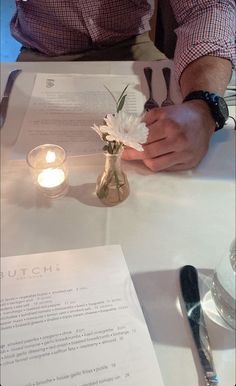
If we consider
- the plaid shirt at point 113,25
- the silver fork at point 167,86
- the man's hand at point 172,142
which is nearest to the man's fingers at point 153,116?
the man's hand at point 172,142

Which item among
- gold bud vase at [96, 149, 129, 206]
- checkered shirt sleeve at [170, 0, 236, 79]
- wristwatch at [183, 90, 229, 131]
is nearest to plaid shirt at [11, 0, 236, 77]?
checkered shirt sleeve at [170, 0, 236, 79]

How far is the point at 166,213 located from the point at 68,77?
388mm

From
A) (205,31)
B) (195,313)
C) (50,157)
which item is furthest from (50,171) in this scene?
(205,31)

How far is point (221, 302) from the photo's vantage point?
0.44 meters

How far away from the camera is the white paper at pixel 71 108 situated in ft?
2.06

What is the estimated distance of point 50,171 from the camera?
1.86 feet

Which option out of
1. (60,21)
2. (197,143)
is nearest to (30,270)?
(197,143)

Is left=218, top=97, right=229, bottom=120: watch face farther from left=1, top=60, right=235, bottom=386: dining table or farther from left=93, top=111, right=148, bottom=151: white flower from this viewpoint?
left=93, top=111, right=148, bottom=151: white flower

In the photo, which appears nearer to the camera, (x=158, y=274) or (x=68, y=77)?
(x=158, y=274)

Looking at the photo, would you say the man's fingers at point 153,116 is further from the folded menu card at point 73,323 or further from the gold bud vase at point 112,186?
the folded menu card at point 73,323

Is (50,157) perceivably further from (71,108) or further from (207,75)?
(207,75)

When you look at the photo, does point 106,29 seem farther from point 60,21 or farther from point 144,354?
point 144,354

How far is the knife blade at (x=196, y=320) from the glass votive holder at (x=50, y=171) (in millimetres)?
215

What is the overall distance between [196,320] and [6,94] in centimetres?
55
